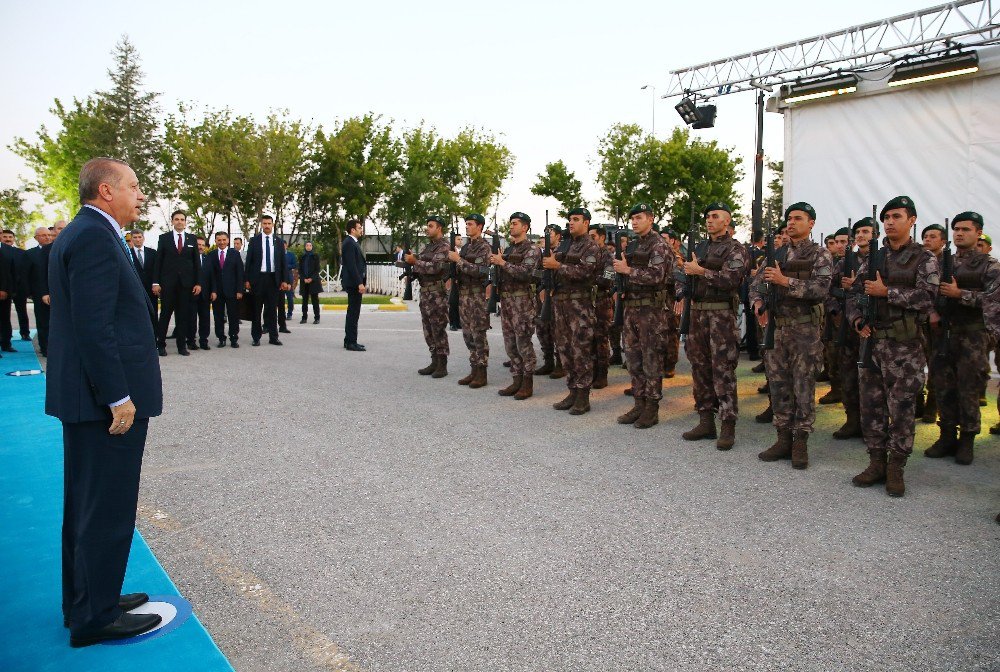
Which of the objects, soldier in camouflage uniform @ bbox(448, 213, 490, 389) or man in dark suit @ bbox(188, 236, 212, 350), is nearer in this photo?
soldier in camouflage uniform @ bbox(448, 213, 490, 389)

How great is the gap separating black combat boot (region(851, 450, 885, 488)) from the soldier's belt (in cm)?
179

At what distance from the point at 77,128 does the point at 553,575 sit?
50.8 meters

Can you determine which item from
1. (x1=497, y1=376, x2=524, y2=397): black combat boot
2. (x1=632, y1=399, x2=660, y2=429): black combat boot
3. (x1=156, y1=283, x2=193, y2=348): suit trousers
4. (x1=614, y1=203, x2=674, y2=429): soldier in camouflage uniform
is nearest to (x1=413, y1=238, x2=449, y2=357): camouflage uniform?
(x1=497, y1=376, x2=524, y2=397): black combat boot

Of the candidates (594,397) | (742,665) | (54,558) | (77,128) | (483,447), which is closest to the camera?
(742,665)

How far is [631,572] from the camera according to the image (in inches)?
145

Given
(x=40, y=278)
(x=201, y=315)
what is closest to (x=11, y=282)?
(x=40, y=278)

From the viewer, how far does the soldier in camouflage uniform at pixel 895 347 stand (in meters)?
5.09

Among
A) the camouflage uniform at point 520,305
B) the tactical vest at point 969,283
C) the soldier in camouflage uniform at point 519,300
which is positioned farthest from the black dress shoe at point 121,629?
the tactical vest at point 969,283

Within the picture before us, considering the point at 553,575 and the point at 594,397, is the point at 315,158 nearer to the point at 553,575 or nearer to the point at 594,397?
the point at 594,397

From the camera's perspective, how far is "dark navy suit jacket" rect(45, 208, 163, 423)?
2.92m

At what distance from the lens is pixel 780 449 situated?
5879 mm

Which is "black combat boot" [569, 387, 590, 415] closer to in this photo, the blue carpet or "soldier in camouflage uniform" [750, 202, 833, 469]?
"soldier in camouflage uniform" [750, 202, 833, 469]

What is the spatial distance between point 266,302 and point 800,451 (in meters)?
10.1

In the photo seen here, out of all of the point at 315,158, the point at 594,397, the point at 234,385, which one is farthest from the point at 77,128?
the point at 594,397
